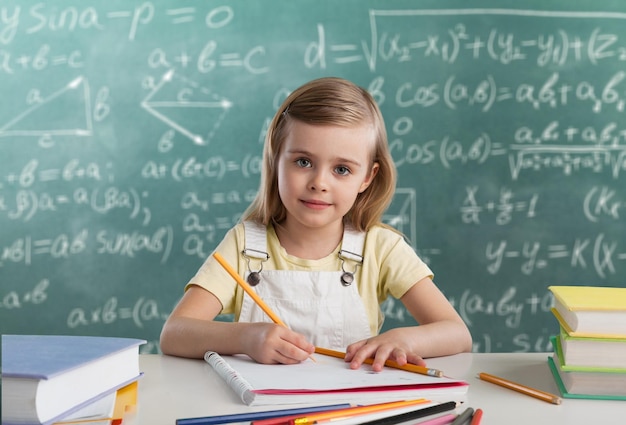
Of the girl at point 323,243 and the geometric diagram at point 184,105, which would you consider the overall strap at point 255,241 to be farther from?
the geometric diagram at point 184,105

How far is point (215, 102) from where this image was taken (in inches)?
112

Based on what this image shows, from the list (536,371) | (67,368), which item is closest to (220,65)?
(536,371)

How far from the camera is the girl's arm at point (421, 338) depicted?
1060 millimetres

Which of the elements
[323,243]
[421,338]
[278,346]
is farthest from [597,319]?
[323,243]

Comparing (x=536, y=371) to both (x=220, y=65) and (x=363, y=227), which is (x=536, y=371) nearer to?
(x=363, y=227)

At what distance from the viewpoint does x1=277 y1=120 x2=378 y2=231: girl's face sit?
4.57 feet

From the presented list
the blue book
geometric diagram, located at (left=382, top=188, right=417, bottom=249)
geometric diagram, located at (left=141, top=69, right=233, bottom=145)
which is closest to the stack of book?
the blue book

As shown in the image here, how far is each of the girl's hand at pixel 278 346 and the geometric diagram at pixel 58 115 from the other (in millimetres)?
1990

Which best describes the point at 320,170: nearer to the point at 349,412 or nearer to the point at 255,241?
the point at 255,241

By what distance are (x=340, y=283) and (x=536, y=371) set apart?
1.62 feet

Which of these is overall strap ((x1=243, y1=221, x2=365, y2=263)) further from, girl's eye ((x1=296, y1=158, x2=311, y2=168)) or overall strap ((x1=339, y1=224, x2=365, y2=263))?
girl's eye ((x1=296, y1=158, x2=311, y2=168))

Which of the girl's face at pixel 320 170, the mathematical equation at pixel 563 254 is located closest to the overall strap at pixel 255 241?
the girl's face at pixel 320 170

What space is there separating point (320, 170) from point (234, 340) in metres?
0.41

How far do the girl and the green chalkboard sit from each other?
130 centimetres
